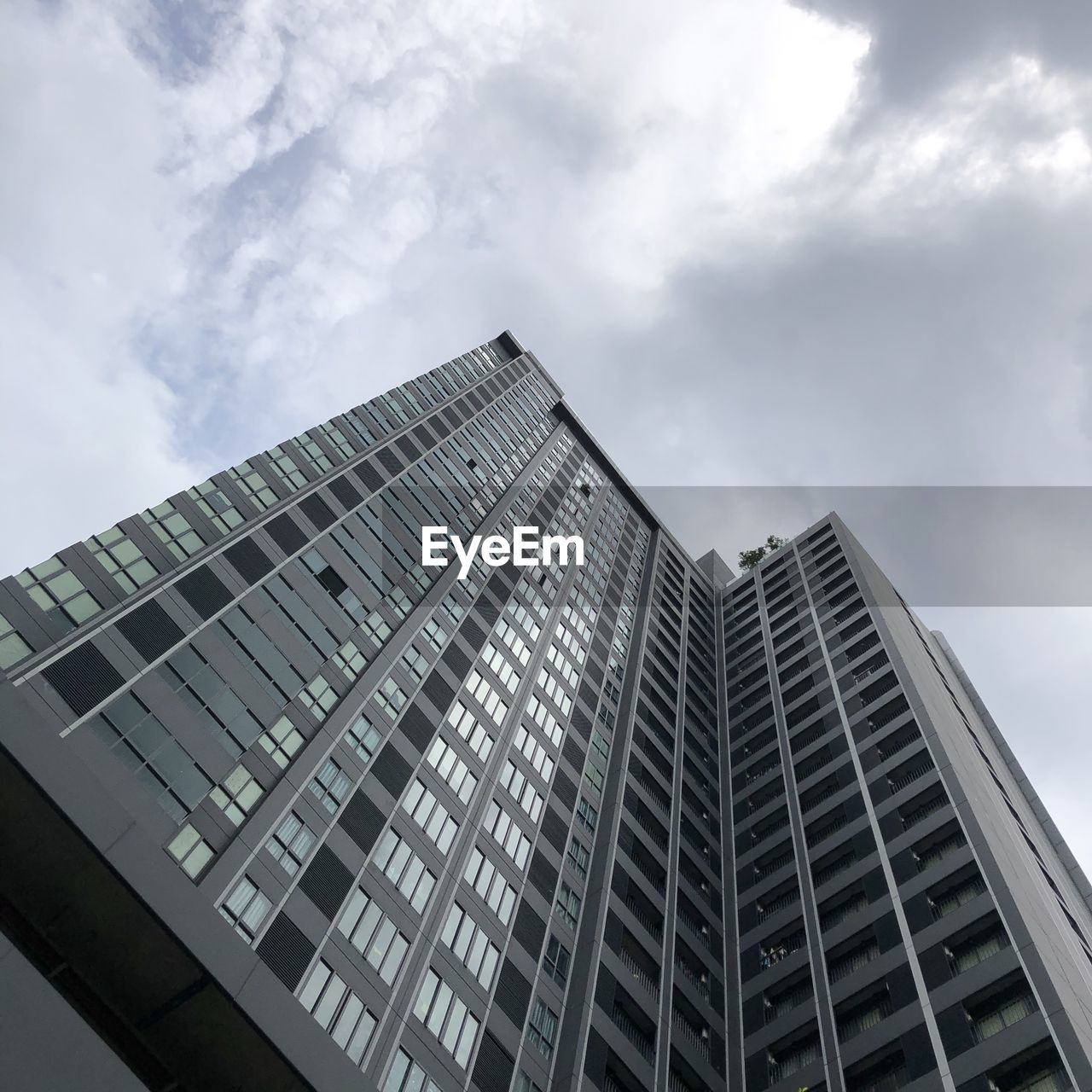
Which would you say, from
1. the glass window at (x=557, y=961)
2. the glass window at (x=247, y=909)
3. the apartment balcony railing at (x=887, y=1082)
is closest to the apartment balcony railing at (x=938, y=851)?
the apartment balcony railing at (x=887, y=1082)

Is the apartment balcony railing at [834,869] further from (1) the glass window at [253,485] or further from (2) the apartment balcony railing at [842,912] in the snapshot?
(1) the glass window at [253,485]

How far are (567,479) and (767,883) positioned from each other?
148ft

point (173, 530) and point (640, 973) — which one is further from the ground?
point (173, 530)

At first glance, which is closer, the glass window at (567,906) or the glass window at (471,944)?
the glass window at (471,944)

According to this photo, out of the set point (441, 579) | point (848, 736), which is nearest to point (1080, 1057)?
point (848, 736)

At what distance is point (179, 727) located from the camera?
3184 centimetres

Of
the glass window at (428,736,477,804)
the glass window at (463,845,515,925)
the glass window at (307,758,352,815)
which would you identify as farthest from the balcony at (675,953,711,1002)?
the glass window at (307,758,352,815)

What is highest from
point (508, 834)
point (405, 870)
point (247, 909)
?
point (508, 834)

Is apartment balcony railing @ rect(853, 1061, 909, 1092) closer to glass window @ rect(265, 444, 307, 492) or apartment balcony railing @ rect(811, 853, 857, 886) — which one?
apartment balcony railing @ rect(811, 853, 857, 886)

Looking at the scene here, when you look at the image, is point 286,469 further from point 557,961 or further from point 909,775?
point 909,775

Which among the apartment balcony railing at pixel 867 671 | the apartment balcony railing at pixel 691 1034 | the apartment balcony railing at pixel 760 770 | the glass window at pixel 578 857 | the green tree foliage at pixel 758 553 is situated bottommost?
the apartment balcony railing at pixel 691 1034

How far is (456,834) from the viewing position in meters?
40.5

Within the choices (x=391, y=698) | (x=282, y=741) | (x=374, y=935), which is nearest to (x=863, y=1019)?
(x=374, y=935)

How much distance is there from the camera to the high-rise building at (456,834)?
15.5 m
